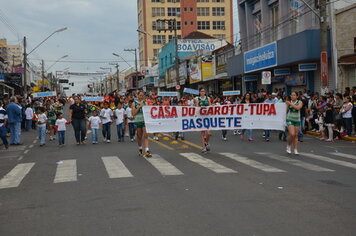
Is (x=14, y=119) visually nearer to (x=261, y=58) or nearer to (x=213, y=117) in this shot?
(x=213, y=117)

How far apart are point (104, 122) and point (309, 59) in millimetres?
12462

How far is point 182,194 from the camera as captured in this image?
24.0 feet

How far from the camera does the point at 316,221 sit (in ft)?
18.5

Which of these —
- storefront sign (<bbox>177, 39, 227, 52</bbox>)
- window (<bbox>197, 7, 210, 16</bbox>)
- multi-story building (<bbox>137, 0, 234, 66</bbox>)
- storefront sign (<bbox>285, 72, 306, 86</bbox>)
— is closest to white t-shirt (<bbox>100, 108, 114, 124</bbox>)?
storefront sign (<bbox>285, 72, 306, 86</bbox>)

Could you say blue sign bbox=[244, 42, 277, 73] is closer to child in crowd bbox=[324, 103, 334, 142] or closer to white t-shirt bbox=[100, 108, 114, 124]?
child in crowd bbox=[324, 103, 334, 142]

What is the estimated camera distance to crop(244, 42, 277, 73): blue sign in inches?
1107

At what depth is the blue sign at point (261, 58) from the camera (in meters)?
28.1

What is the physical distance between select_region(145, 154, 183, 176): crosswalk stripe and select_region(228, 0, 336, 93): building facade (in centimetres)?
1420

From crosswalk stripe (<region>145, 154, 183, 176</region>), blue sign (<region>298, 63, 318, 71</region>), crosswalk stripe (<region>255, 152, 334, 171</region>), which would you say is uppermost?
blue sign (<region>298, 63, 318, 71</region>)

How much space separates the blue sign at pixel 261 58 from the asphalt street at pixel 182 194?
631 inches

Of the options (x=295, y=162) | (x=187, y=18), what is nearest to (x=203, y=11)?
(x=187, y=18)

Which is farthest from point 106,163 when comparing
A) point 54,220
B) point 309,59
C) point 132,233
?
point 309,59

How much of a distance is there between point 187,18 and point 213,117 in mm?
85269

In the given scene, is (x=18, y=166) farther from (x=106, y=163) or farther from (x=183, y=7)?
(x=183, y=7)
